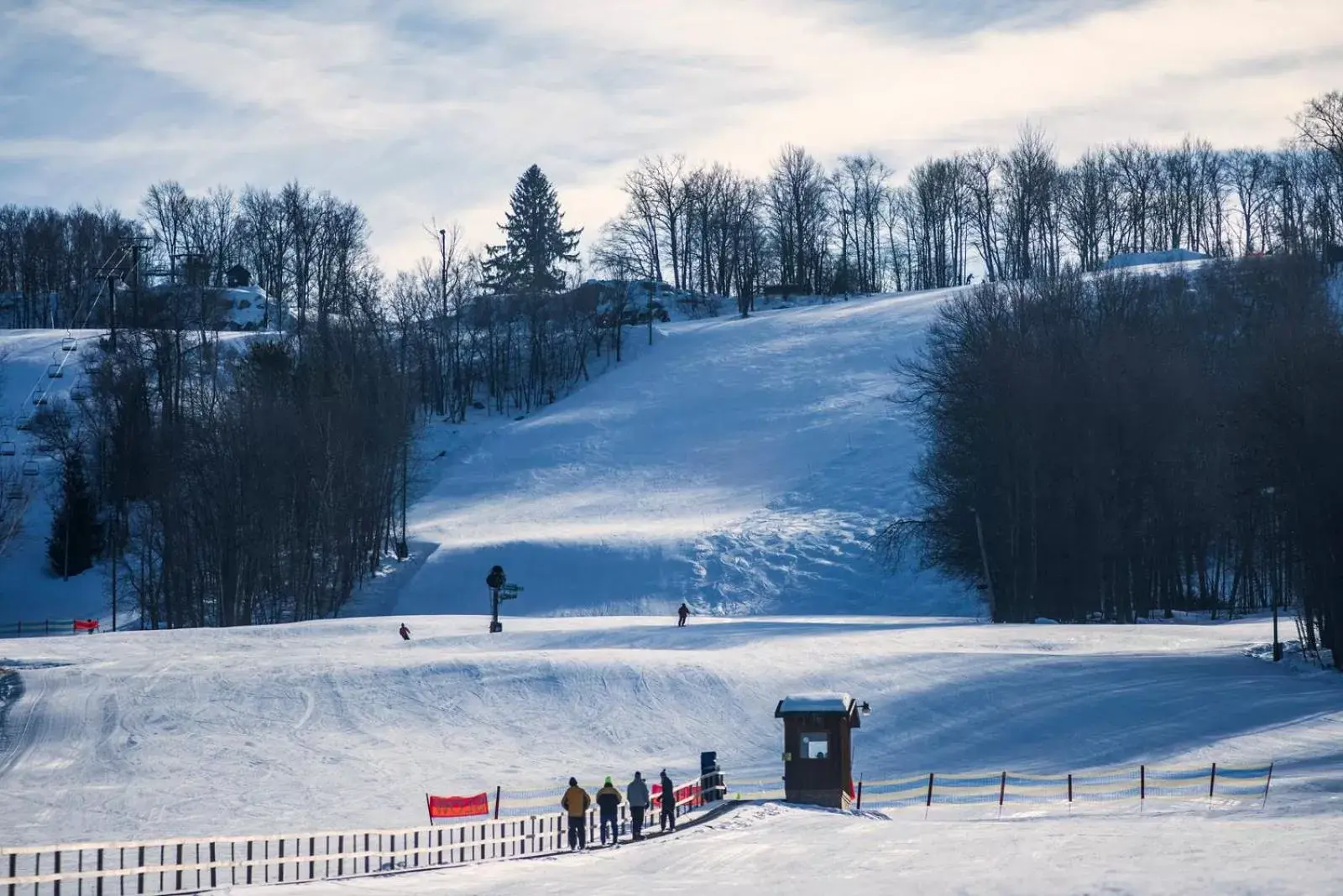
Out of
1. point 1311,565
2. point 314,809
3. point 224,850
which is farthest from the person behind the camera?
point 1311,565

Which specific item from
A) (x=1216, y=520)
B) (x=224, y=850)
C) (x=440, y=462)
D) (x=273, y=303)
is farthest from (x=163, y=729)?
(x=273, y=303)

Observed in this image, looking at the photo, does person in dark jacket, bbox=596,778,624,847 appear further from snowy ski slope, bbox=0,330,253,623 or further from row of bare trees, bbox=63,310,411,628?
snowy ski slope, bbox=0,330,253,623

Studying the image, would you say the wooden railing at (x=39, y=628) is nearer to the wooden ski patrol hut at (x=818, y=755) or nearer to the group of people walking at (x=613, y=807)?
the wooden ski patrol hut at (x=818, y=755)

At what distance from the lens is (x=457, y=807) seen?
22547mm

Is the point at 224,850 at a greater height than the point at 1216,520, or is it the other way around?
the point at 1216,520

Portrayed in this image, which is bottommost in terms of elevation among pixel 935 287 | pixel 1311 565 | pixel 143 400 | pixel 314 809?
pixel 314 809

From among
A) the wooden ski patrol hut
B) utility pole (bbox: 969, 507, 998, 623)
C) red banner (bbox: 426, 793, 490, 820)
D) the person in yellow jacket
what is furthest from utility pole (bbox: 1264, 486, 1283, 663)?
red banner (bbox: 426, 793, 490, 820)

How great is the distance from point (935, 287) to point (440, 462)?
5519 cm

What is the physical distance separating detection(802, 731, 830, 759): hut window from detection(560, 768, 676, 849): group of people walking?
355 centimetres

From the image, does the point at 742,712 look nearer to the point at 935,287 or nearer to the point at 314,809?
the point at 314,809

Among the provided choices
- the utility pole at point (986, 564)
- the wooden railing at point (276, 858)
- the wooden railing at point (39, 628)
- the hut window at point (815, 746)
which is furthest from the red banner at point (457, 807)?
the wooden railing at point (39, 628)

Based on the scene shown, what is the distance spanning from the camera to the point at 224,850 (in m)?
21.9

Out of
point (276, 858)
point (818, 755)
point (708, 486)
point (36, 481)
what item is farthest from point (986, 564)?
point (36, 481)

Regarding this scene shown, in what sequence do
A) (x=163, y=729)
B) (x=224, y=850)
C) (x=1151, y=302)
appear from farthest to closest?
(x=1151, y=302)
(x=163, y=729)
(x=224, y=850)
